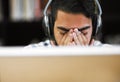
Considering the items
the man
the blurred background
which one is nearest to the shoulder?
the man

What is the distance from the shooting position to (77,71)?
1.88ft

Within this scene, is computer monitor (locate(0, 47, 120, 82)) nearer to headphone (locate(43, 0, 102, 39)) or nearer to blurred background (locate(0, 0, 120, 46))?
headphone (locate(43, 0, 102, 39))

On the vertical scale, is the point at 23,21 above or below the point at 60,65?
below

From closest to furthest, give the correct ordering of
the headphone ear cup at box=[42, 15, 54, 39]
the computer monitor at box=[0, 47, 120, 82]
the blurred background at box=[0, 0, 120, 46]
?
the computer monitor at box=[0, 47, 120, 82] → the headphone ear cup at box=[42, 15, 54, 39] → the blurred background at box=[0, 0, 120, 46]

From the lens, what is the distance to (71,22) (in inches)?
25.1

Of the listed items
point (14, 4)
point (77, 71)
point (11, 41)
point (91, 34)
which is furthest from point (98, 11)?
point (11, 41)

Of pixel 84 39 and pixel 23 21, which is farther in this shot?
pixel 23 21

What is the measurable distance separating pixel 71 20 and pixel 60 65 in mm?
134

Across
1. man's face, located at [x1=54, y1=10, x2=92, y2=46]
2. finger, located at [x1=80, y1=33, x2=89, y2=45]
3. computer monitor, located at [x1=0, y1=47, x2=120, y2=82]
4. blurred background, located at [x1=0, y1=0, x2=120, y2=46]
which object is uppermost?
man's face, located at [x1=54, y1=10, x2=92, y2=46]

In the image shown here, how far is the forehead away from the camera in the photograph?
2.08 ft

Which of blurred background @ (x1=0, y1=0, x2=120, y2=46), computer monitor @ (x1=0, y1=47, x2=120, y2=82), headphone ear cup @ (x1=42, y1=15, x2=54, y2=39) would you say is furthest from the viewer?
blurred background @ (x1=0, y1=0, x2=120, y2=46)

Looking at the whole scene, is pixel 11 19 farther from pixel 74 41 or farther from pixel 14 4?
pixel 74 41

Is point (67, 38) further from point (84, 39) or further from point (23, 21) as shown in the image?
point (23, 21)

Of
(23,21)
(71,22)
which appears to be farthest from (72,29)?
(23,21)
